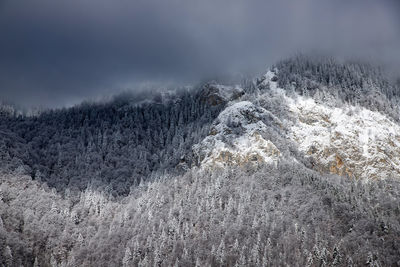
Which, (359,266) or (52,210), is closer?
(359,266)

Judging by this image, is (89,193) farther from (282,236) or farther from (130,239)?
(282,236)

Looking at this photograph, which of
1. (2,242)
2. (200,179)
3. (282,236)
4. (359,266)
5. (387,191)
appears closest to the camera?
(359,266)

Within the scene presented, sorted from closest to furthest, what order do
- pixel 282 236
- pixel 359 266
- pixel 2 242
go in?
1. pixel 359 266
2. pixel 282 236
3. pixel 2 242

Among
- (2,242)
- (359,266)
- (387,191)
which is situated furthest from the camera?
(387,191)

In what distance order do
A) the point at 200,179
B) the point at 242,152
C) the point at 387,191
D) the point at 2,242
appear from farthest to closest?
the point at 242,152 → the point at 200,179 → the point at 387,191 → the point at 2,242

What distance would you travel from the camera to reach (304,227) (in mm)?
142250

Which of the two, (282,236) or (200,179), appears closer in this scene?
(282,236)

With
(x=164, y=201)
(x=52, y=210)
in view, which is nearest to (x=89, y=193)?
(x=52, y=210)

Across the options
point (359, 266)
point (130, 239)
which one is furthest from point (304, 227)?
point (130, 239)

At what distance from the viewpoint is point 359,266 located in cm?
12644

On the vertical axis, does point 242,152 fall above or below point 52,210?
above

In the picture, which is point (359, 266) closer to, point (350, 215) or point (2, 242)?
point (350, 215)

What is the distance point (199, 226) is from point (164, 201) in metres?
25.6

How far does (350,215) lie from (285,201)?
25.6m
